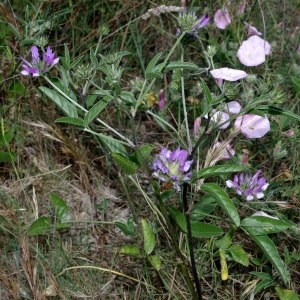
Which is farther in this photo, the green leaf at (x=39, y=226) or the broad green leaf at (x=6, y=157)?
the broad green leaf at (x=6, y=157)

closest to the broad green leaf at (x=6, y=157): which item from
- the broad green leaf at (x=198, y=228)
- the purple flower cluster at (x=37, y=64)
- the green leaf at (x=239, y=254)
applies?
the purple flower cluster at (x=37, y=64)

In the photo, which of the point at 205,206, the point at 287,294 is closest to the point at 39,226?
the point at 205,206

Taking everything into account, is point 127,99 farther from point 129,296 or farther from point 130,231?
point 129,296

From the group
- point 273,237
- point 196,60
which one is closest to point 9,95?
point 196,60

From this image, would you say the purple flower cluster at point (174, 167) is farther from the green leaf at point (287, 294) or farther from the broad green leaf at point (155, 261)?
the green leaf at point (287, 294)

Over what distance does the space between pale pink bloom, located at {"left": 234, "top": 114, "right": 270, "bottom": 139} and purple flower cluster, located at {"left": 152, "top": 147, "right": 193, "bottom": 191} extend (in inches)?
16.0

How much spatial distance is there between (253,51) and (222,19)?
231 mm

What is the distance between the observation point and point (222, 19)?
2322 millimetres

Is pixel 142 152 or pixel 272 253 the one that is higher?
pixel 142 152

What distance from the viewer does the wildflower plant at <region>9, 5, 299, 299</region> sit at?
1.54m

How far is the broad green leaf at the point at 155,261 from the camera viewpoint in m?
1.71

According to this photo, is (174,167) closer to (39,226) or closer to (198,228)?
(198,228)

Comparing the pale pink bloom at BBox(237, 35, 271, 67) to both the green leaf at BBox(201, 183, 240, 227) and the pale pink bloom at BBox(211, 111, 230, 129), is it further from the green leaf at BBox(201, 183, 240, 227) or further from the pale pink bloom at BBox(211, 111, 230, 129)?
the green leaf at BBox(201, 183, 240, 227)

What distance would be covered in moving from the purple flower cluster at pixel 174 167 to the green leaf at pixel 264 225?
21 cm
